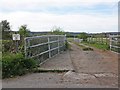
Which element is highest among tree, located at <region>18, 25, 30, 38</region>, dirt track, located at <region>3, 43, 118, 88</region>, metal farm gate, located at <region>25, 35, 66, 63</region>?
tree, located at <region>18, 25, 30, 38</region>

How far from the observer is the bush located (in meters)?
9.73

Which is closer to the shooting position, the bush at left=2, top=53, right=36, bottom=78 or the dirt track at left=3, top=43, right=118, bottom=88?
the dirt track at left=3, top=43, right=118, bottom=88

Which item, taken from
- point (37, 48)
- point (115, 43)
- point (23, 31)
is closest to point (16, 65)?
point (37, 48)

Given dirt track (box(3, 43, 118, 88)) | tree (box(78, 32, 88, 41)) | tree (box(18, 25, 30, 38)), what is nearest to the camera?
dirt track (box(3, 43, 118, 88))

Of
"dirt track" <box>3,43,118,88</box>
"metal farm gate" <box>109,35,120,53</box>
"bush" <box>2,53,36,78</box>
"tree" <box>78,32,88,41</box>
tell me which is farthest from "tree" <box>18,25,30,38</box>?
"tree" <box>78,32,88,41</box>

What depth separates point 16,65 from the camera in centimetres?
1013

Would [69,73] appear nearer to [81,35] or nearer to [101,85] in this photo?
[101,85]

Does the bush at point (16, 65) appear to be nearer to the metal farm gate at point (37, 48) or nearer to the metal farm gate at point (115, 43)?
the metal farm gate at point (37, 48)

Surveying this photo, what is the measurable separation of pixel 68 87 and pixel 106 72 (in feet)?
10.1

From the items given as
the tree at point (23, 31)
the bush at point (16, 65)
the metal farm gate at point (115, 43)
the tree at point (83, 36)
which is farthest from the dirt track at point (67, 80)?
the tree at point (83, 36)

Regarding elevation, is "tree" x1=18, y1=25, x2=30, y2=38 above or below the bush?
above

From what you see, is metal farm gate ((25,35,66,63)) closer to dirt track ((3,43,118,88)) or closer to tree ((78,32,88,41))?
dirt track ((3,43,118,88))

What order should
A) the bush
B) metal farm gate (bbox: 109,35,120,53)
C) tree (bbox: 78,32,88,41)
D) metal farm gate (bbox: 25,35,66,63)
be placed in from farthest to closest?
tree (bbox: 78,32,88,41) < metal farm gate (bbox: 109,35,120,53) < metal farm gate (bbox: 25,35,66,63) < the bush

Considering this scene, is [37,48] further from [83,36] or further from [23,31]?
[83,36]
